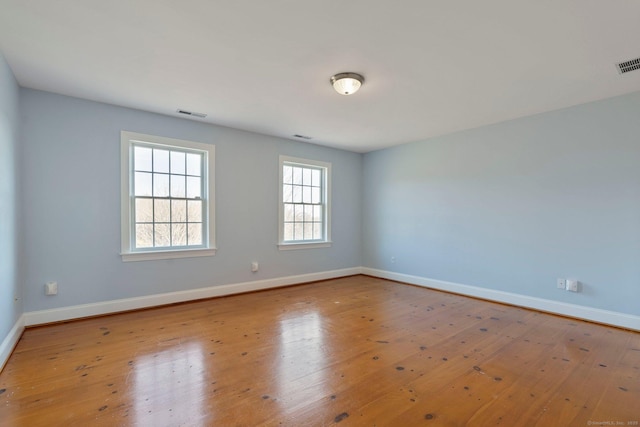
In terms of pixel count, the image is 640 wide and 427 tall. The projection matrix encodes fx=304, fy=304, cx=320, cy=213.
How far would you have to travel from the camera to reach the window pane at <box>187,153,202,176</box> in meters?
4.41

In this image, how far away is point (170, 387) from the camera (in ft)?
7.00

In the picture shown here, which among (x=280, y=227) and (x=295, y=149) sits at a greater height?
(x=295, y=149)

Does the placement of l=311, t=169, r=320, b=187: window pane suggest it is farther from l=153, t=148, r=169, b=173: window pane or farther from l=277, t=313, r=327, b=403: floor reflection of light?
l=277, t=313, r=327, b=403: floor reflection of light

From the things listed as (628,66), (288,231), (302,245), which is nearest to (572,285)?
(628,66)

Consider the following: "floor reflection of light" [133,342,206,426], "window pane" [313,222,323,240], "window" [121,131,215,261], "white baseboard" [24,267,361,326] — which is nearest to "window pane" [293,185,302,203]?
"window pane" [313,222,323,240]

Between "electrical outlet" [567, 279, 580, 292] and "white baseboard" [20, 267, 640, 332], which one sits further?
"electrical outlet" [567, 279, 580, 292]

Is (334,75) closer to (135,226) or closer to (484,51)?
(484,51)

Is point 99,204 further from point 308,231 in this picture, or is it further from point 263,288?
point 308,231

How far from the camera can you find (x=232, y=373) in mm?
2326

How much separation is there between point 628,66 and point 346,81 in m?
2.57

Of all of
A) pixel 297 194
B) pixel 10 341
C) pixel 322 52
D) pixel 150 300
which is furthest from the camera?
pixel 297 194

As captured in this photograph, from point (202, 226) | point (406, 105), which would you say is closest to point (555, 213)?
point (406, 105)

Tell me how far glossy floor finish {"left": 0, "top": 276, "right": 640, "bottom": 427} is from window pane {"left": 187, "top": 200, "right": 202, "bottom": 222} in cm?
129

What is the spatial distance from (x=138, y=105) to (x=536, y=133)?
5149mm
